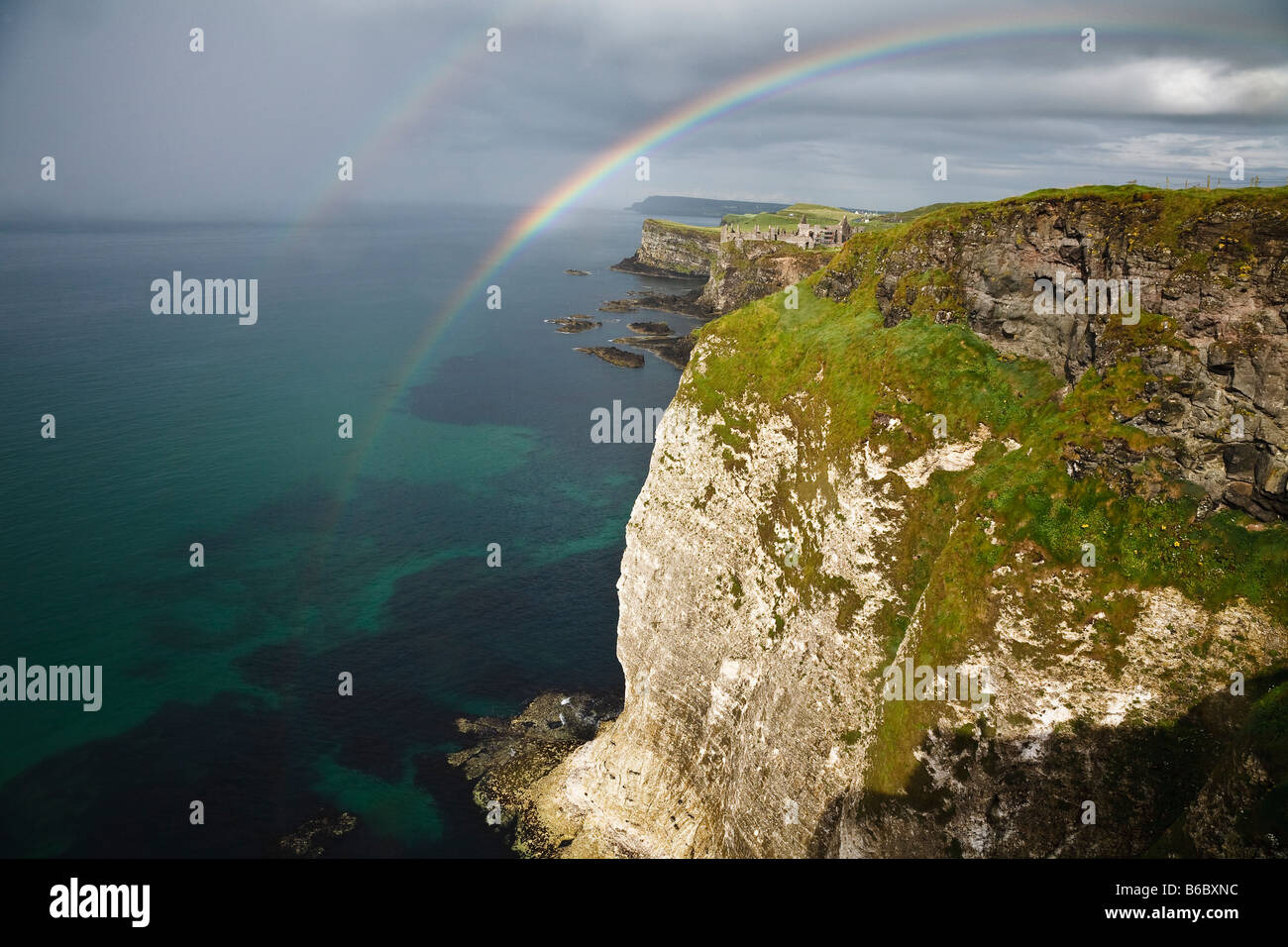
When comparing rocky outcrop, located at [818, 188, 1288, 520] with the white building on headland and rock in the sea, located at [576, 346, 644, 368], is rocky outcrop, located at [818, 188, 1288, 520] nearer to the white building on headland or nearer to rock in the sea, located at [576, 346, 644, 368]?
the white building on headland

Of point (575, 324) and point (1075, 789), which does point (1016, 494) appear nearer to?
point (1075, 789)

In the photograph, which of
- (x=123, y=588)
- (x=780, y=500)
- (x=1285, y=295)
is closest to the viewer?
(x=1285, y=295)

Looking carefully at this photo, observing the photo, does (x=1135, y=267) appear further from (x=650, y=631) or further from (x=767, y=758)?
(x=650, y=631)

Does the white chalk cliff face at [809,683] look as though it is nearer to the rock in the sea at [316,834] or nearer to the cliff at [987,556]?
the cliff at [987,556]

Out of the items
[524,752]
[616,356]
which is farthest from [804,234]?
[524,752]

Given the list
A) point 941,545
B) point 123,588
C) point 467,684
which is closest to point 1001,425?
point 941,545

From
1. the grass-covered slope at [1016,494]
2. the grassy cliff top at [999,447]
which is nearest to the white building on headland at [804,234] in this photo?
the grassy cliff top at [999,447]
